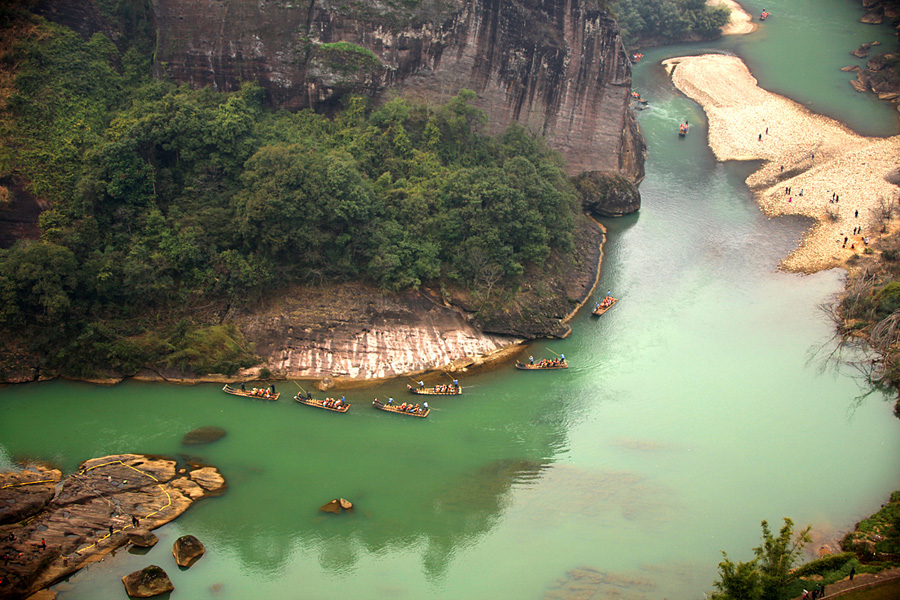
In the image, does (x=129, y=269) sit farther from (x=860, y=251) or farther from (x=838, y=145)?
(x=838, y=145)

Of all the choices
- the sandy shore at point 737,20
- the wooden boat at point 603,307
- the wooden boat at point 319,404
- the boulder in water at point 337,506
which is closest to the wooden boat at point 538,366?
the wooden boat at point 603,307

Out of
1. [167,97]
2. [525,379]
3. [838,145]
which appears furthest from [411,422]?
[838,145]

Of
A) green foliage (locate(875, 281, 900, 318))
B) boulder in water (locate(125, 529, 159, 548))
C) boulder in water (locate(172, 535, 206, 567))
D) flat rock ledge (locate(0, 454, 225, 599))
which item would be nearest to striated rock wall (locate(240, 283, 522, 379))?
flat rock ledge (locate(0, 454, 225, 599))

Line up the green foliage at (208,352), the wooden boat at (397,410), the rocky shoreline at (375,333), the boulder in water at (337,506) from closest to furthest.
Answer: the boulder in water at (337,506), the wooden boat at (397,410), the green foliage at (208,352), the rocky shoreline at (375,333)

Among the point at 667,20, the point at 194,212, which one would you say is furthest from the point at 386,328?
the point at 667,20

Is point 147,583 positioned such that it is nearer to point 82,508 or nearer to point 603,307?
point 82,508

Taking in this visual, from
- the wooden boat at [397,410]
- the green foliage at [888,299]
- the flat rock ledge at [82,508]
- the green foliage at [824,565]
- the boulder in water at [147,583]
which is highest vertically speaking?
the green foliage at [888,299]

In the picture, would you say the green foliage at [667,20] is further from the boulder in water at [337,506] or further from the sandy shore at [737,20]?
the boulder in water at [337,506]
